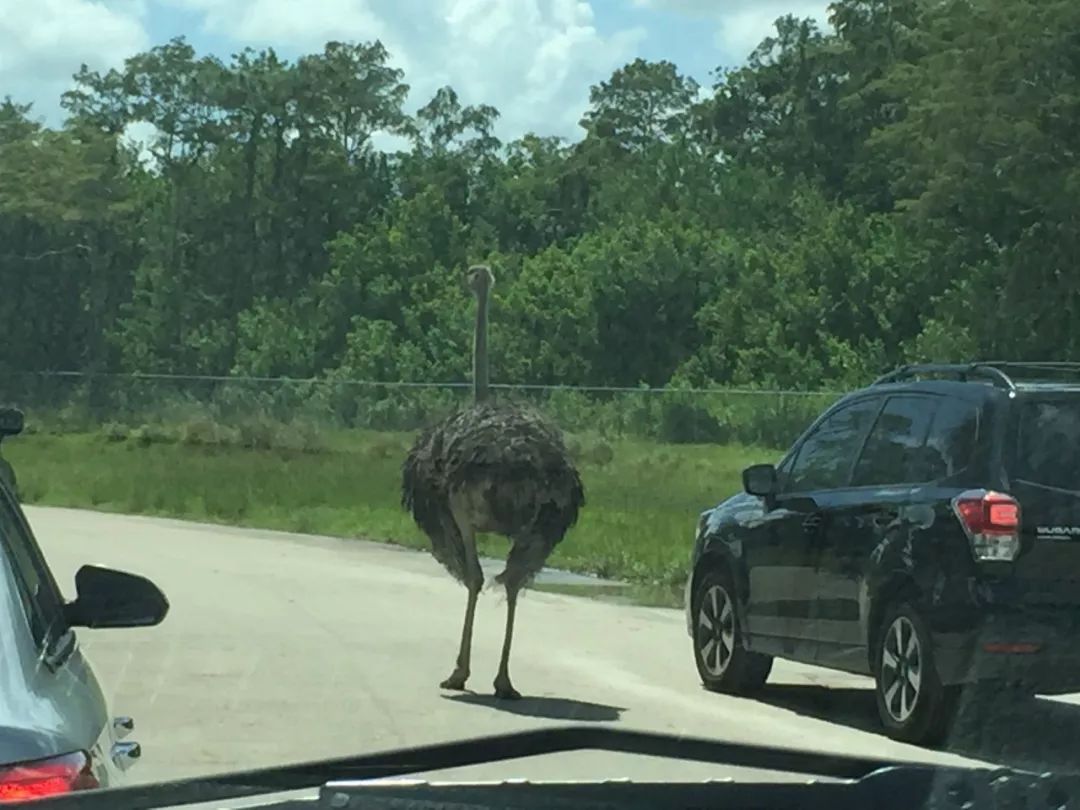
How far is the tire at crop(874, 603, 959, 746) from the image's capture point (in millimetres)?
9562

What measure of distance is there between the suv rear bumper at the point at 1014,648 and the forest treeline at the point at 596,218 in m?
32.6

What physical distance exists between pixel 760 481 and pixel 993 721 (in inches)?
71.7

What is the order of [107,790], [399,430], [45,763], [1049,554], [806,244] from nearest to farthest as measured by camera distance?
[107,790]
[45,763]
[1049,554]
[399,430]
[806,244]

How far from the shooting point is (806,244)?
49.9 metres

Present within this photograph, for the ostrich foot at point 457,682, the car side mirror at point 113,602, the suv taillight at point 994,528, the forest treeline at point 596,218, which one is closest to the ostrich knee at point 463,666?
the ostrich foot at point 457,682

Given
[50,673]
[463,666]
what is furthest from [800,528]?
[50,673]

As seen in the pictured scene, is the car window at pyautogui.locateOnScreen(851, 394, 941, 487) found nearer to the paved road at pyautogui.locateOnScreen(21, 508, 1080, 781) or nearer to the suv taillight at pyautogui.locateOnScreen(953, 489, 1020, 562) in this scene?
the suv taillight at pyautogui.locateOnScreen(953, 489, 1020, 562)

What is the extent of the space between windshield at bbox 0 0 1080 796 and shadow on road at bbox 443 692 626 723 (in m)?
0.04

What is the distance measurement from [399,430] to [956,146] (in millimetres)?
12615

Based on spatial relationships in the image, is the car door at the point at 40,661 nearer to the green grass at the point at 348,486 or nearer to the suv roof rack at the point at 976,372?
the suv roof rack at the point at 976,372

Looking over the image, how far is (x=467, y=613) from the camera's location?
38.8 feet

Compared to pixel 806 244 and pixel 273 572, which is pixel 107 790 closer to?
pixel 273 572

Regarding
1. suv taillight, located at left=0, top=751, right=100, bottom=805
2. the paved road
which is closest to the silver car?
suv taillight, located at left=0, top=751, right=100, bottom=805

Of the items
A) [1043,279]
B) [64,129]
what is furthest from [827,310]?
[64,129]
